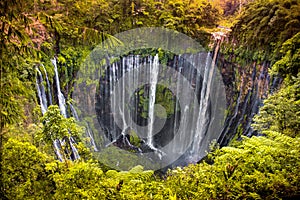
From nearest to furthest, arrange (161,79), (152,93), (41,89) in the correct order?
(41,89) < (161,79) < (152,93)

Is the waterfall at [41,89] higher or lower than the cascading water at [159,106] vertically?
higher

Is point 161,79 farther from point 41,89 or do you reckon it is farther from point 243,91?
point 41,89

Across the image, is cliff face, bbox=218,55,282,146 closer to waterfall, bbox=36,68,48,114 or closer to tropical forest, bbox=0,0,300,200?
tropical forest, bbox=0,0,300,200

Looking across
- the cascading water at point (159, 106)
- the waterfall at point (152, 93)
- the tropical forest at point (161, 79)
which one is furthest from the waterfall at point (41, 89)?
the waterfall at point (152, 93)

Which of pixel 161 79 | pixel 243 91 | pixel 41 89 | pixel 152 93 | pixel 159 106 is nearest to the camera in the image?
pixel 41 89

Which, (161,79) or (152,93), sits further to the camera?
(152,93)

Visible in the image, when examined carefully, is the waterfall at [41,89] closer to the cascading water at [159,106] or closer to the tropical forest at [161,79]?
the tropical forest at [161,79]

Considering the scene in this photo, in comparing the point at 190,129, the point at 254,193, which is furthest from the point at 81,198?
the point at 190,129

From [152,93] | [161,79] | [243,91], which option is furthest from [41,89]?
[243,91]

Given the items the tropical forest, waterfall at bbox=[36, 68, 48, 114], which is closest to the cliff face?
the tropical forest

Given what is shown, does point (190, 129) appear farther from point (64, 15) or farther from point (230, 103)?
point (64, 15)

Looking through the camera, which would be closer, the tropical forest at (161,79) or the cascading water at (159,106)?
the tropical forest at (161,79)

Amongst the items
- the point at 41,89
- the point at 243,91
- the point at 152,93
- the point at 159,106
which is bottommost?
the point at 159,106

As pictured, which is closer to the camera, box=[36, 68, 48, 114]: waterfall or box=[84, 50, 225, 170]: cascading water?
box=[36, 68, 48, 114]: waterfall
